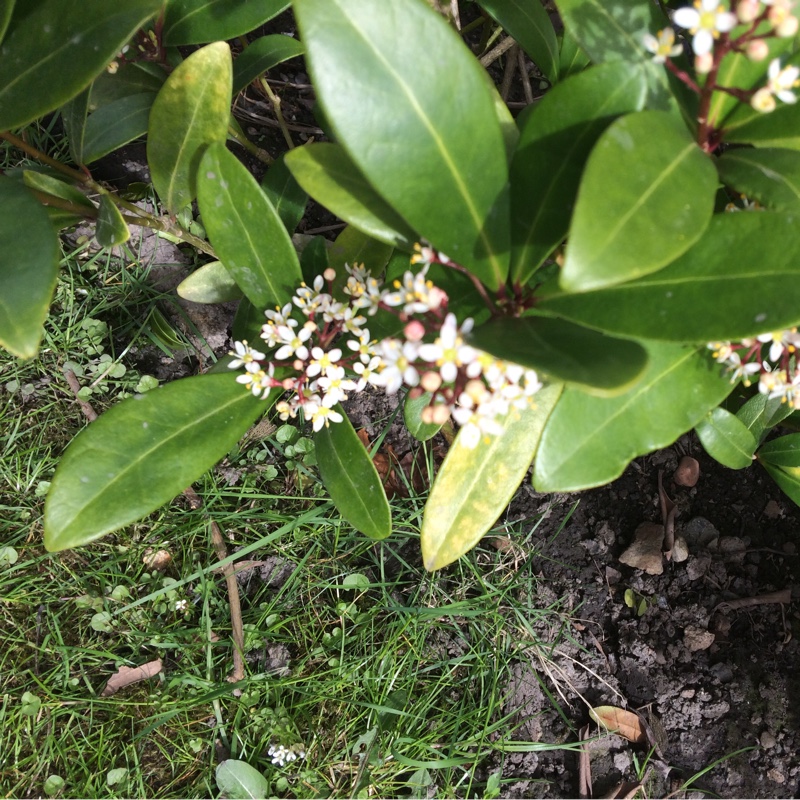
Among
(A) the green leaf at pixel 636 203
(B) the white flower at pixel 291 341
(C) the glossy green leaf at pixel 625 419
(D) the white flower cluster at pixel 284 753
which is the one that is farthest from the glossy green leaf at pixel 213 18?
(D) the white flower cluster at pixel 284 753

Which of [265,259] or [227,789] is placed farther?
[227,789]

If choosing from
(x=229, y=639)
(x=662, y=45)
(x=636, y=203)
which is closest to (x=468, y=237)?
(x=636, y=203)

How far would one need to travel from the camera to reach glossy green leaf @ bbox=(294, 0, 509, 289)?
3.27ft

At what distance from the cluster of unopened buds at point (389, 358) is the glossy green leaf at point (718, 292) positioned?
6.3 inches

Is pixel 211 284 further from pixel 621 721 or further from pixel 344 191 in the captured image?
pixel 621 721

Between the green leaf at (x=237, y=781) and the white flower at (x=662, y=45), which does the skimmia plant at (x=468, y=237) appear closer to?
the white flower at (x=662, y=45)

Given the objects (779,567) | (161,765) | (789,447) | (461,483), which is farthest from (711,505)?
(161,765)

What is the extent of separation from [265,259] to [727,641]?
1.87 metres

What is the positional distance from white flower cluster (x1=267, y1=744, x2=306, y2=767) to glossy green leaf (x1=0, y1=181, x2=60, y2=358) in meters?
1.52

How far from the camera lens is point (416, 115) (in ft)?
3.44

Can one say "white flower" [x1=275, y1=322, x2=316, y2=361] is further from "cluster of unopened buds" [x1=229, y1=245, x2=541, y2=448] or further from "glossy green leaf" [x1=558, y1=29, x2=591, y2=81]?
"glossy green leaf" [x1=558, y1=29, x2=591, y2=81]

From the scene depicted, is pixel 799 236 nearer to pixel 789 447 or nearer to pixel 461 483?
pixel 461 483

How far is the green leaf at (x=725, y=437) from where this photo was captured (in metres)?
1.59

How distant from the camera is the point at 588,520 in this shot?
7.47 ft
